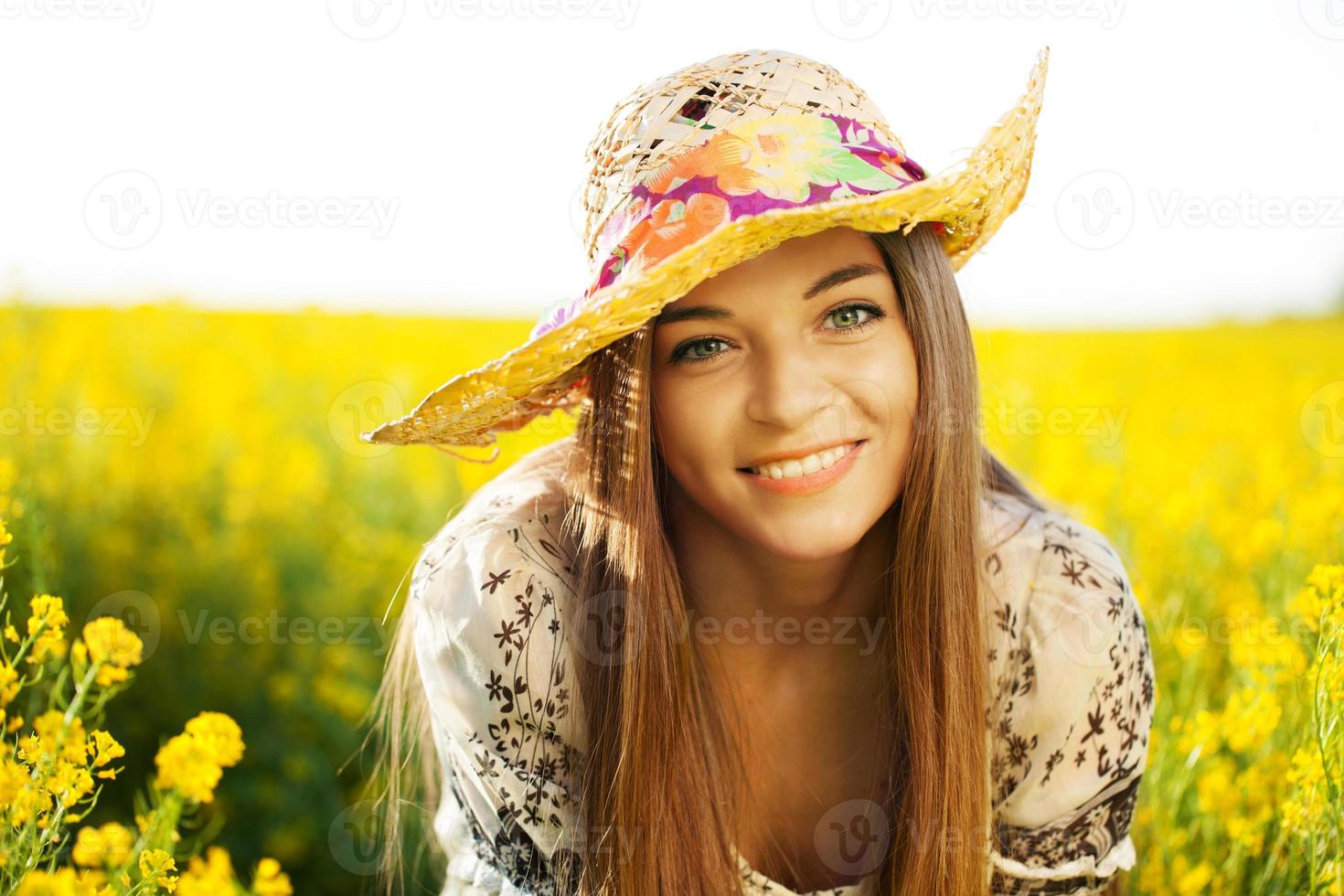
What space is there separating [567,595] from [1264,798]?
4.50ft

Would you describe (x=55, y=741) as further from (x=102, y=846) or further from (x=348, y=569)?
(x=348, y=569)

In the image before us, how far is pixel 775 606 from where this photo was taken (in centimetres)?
197

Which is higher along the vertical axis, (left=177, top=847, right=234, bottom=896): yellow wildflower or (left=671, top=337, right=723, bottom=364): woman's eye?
(left=671, top=337, right=723, bottom=364): woman's eye

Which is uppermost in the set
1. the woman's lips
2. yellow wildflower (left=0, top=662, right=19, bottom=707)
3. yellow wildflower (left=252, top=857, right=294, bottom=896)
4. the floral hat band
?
the floral hat band

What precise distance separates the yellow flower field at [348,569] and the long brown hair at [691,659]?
0.50 m

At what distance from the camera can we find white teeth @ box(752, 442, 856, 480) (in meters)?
1.59

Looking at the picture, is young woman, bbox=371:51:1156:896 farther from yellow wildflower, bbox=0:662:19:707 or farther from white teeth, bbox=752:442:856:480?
yellow wildflower, bbox=0:662:19:707

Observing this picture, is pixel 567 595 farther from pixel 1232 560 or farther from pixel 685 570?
pixel 1232 560

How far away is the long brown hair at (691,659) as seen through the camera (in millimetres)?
1661

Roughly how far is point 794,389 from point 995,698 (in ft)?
2.24

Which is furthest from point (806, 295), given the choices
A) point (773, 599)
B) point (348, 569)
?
point (348, 569)

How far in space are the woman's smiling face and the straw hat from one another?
10 centimetres

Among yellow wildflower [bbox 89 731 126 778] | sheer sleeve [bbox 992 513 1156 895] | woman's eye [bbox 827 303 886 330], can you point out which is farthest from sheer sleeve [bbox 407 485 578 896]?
sheer sleeve [bbox 992 513 1156 895]

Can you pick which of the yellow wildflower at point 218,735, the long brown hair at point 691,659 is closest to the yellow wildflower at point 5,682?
the yellow wildflower at point 218,735
